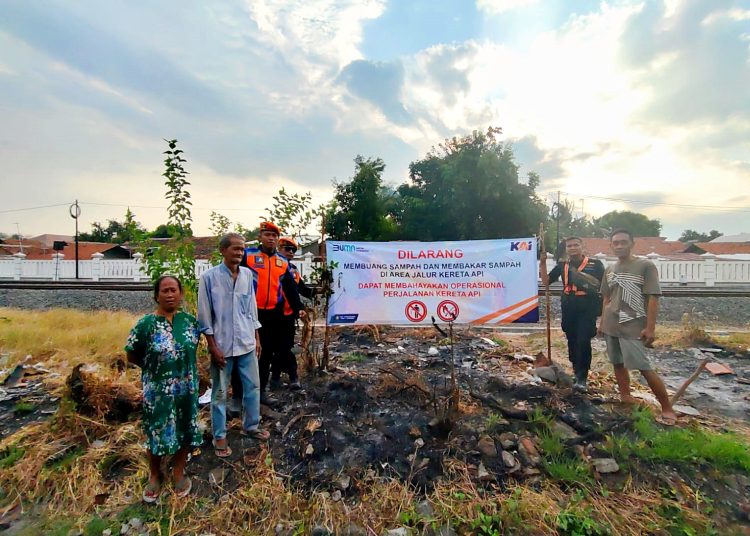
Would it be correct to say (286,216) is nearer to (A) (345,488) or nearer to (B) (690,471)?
(A) (345,488)

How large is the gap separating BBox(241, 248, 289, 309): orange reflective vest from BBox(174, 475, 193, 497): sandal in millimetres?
→ 1545

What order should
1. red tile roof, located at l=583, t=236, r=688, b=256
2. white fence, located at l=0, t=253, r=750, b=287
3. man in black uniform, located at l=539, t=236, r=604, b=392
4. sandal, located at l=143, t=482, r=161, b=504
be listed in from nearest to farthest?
sandal, located at l=143, t=482, r=161, b=504, man in black uniform, located at l=539, t=236, r=604, b=392, white fence, located at l=0, t=253, r=750, b=287, red tile roof, located at l=583, t=236, r=688, b=256

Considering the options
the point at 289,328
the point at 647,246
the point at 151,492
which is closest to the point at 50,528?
the point at 151,492

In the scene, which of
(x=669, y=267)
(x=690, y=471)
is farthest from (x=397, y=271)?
(x=669, y=267)

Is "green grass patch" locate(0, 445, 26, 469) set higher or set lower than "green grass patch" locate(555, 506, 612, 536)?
higher

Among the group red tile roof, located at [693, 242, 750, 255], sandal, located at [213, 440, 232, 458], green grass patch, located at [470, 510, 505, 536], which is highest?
red tile roof, located at [693, 242, 750, 255]

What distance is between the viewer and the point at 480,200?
A: 23.4 m

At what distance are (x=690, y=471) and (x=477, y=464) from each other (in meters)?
1.56

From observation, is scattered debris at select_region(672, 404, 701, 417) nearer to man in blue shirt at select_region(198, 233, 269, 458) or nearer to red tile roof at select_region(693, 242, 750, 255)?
man in blue shirt at select_region(198, 233, 269, 458)

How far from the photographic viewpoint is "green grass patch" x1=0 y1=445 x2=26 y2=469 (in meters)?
3.11

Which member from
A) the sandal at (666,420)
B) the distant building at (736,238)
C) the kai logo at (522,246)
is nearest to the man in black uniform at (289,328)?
the kai logo at (522,246)

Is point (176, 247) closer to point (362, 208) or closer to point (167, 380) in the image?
point (167, 380)

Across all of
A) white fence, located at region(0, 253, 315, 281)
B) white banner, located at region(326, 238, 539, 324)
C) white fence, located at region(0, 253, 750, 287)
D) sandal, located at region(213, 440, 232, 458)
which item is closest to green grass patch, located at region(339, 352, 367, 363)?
white banner, located at region(326, 238, 539, 324)

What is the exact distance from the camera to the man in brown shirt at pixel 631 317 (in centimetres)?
349
